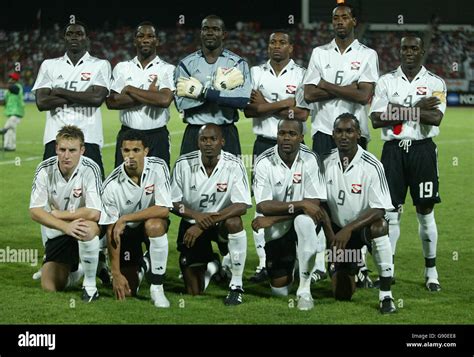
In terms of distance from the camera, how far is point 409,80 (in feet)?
23.9

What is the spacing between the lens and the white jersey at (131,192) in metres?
6.64

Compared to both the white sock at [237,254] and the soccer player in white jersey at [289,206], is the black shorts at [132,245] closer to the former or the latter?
the white sock at [237,254]

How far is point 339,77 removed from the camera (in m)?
7.30

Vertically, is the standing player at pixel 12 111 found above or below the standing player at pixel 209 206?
above

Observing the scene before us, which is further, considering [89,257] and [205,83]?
[205,83]

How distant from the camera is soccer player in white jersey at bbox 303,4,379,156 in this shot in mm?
7180

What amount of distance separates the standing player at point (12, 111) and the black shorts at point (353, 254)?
446 inches

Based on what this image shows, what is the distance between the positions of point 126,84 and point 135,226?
57.0 inches

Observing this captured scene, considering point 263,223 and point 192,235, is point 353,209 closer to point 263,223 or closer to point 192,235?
point 263,223

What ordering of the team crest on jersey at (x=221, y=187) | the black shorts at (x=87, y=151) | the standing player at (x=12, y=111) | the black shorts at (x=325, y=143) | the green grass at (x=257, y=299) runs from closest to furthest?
the green grass at (x=257, y=299)
the team crest on jersey at (x=221, y=187)
the black shorts at (x=325, y=143)
the black shorts at (x=87, y=151)
the standing player at (x=12, y=111)

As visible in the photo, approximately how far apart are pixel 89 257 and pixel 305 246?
1.61 m

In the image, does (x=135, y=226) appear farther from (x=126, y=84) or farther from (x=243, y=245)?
(x=126, y=84)

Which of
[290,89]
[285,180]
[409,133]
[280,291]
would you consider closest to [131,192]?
[285,180]

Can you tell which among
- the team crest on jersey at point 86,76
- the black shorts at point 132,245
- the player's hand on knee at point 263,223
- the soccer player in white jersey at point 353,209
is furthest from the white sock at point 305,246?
the team crest on jersey at point 86,76
